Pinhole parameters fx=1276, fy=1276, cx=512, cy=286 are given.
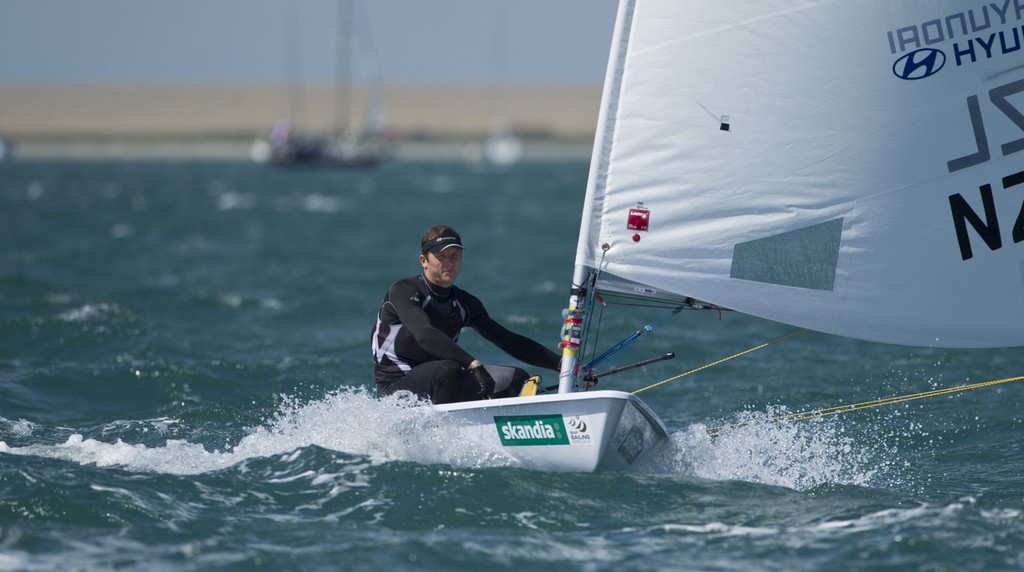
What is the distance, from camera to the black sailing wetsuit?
6188 mm

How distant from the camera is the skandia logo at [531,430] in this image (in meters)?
5.90

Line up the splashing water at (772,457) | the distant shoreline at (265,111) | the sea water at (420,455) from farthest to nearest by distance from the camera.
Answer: the distant shoreline at (265,111) < the splashing water at (772,457) < the sea water at (420,455)

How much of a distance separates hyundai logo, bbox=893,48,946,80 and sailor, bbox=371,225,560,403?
2.20 metres

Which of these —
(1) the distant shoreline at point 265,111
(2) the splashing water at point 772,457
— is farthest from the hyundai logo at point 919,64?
(1) the distant shoreline at point 265,111

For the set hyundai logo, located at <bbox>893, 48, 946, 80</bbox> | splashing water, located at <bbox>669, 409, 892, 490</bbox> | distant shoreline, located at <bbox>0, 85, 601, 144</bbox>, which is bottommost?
splashing water, located at <bbox>669, 409, 892, 490</bbox>

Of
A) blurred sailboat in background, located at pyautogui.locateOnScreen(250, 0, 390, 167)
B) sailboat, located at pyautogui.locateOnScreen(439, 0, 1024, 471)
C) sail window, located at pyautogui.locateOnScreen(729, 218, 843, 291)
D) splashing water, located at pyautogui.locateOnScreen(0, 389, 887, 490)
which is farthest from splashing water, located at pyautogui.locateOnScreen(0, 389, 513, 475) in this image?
blurred sailboat in background, located at pyautogui.locateOnScreen(250, 0, 390, 167)

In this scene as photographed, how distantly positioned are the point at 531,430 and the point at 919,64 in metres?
2.54

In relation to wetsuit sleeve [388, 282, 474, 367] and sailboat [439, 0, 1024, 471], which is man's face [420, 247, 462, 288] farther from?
sailboat [439, 0, 1024, 471]

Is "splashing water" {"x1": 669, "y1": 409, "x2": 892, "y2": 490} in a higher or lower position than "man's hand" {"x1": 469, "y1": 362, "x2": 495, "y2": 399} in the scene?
lower

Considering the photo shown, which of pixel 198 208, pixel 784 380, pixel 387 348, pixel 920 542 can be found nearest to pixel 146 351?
pixel 387 348

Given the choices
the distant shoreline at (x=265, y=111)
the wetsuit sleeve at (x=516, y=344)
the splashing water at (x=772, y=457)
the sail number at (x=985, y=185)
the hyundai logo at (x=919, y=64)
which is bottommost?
the splashing water at (x=772, y=457)

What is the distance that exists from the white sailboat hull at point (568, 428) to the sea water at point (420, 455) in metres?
0.09

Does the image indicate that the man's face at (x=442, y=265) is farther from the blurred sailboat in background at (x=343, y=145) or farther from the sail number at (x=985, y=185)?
the blurred sailboat in background at (x=343, y=145)

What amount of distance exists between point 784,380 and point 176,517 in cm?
501
